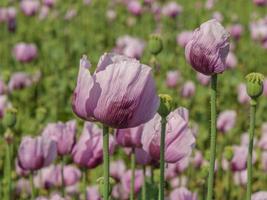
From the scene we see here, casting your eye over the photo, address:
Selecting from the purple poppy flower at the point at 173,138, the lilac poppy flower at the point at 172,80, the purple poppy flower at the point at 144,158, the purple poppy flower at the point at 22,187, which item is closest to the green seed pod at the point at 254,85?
the purple poppy flower at the point at 173,138

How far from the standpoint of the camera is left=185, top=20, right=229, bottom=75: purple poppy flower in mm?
1215

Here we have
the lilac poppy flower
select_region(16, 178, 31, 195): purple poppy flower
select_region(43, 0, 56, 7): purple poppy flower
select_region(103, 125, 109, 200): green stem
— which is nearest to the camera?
select_region(103, 125, 109, 200): green stem

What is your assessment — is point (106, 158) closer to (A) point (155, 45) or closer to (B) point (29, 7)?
(A) point (155, 45)

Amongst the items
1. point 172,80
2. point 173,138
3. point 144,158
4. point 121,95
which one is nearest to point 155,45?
point 144,158

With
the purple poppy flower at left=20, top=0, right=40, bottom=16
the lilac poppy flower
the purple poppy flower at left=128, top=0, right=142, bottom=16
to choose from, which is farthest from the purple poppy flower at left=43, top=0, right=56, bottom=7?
the lilac poppy flower

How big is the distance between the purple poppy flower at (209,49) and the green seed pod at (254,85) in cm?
7

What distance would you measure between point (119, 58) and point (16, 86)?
255 cm

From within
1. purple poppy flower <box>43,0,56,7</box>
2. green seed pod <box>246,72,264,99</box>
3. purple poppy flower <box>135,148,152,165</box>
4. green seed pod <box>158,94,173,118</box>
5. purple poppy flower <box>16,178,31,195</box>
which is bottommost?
purple poppy flower <box>16,178,31,195</box>

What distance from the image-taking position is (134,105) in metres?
1.13

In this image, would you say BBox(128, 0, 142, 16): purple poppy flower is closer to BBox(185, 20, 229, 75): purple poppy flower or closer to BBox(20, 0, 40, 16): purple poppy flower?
BBox(20, 0, 40, 16): purple poppy flower

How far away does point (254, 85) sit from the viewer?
49.1 inches

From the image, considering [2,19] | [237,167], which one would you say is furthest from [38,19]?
[237,167]

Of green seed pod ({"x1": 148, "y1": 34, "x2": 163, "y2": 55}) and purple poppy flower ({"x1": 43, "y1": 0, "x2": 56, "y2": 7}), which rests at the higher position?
purple poppy flower ({"x1": 43, "y1": 0, "x2": 56, "y2": 7})

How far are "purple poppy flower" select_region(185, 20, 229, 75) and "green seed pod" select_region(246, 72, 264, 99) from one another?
2.8 inches
